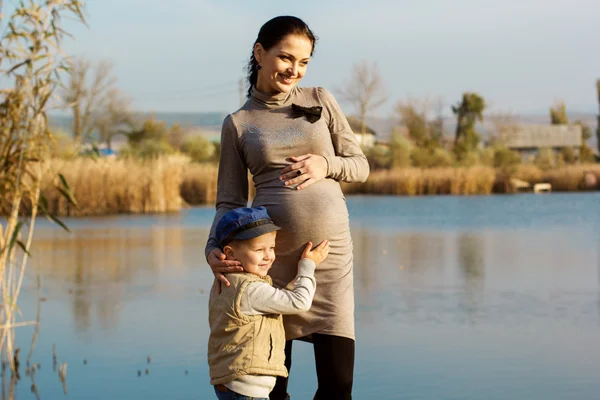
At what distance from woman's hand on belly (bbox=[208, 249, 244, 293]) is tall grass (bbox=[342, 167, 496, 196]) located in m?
27.1

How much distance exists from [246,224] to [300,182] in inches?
9.1

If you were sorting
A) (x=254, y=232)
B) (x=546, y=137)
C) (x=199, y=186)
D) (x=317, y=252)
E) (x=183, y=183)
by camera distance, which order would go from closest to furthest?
(x=254, y=232), (x=317, y=252), (x=199, y=186), (x=183, y=183), (x=546, y=137)

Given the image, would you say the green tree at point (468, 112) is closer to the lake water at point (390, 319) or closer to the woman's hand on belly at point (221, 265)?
the lake water at point (390, 319)

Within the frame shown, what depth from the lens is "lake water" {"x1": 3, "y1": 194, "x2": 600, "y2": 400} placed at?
4879mm

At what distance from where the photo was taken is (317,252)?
2898mm

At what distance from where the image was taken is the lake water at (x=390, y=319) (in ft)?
16.0

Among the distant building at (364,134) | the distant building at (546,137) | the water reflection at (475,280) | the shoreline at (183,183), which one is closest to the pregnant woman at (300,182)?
the water reflection at (475,280)

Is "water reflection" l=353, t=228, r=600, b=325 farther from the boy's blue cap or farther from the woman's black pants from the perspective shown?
the boy's blue cap

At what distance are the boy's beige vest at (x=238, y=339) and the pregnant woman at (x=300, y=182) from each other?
0.35 feet

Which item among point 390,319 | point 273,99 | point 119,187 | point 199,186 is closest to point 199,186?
point 199,186

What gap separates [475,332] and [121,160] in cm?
1592

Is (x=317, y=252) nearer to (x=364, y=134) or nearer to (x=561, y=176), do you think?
(x=561, y=176)

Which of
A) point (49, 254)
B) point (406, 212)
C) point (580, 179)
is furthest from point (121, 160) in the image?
point (580, 179)

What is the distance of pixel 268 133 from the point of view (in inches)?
116
